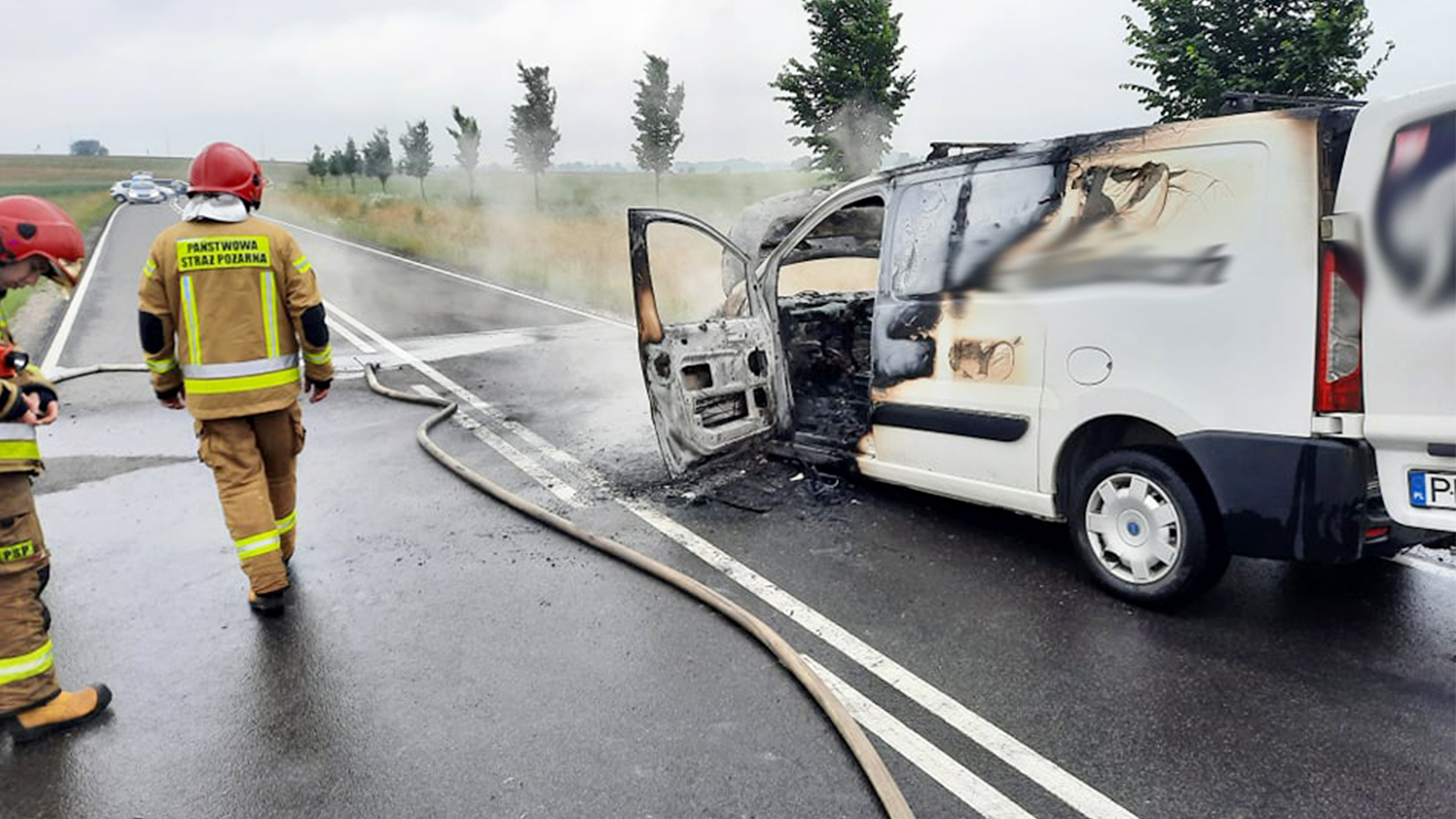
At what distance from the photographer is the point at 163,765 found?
106 inches

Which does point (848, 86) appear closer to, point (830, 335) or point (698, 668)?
point (830, 335)

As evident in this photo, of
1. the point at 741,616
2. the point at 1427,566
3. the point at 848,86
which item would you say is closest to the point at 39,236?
the point at 741,616

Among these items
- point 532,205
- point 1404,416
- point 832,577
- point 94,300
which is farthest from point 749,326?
point 532,205

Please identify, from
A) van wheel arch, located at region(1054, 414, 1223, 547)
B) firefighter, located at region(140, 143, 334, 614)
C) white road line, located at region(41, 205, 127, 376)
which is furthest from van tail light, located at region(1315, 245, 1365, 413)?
white road line, located at region(41, 205, 127, 376)

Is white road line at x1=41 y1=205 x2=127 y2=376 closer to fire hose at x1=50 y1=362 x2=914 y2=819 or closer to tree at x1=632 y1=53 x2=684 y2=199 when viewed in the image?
fire hose at x1=50 y1=362 x2=914 y2=819

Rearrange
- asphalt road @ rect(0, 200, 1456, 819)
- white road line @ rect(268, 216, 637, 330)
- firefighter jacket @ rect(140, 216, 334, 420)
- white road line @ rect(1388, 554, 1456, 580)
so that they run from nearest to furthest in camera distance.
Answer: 1. asphalt road @ rect(0, 200, 1456, 819)
2. firefighter jacket @ rect(140, 216, 334, 420)
3. white road line @ rect(1388, 554, 1456, 580)
4. white road line @ rect(268, 216, 637, 330)

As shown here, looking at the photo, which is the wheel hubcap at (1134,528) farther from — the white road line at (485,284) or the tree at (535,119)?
the tree at (535,119)

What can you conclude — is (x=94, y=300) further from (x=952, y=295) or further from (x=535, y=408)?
(x=952, y=295)

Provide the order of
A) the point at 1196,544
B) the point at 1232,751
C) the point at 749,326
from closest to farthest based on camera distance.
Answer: the point at 1232,751 → the point at 1196,544 → the point at 749,326

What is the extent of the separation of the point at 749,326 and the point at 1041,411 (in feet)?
6.93

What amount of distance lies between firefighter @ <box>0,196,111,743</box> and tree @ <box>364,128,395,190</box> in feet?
146

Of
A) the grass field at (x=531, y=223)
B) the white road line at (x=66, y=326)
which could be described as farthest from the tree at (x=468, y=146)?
the white road line at (x=66, y=326)

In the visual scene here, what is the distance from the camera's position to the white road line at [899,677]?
2428 millimetres

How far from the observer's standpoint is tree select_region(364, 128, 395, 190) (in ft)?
143
